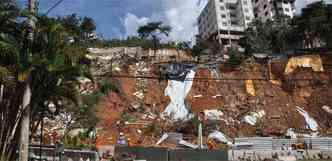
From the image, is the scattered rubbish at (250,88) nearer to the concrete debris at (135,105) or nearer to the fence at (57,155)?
the concrete debris at (135,105)

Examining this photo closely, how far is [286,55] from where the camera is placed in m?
60.0

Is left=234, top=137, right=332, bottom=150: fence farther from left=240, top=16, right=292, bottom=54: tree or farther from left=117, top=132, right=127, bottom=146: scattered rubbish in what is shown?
left=240, top=16, right=292, bottom=54: tree

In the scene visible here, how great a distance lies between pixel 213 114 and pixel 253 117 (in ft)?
15.7

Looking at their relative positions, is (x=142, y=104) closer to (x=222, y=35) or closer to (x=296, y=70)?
(x=296, y=70)

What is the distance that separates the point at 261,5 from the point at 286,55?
185 ft

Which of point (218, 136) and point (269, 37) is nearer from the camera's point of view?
point (218, 136)

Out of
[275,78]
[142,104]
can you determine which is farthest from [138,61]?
[275,78]

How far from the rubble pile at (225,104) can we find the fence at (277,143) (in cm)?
474

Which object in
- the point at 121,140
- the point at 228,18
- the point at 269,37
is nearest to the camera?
the point at 121,140

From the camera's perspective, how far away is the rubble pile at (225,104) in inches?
1864

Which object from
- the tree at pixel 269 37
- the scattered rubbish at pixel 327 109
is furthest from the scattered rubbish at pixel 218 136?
the tree at pixel 269 37

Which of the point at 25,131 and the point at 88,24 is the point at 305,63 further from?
the point at 25,131

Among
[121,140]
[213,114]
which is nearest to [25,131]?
[121,140]

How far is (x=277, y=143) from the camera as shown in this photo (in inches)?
1655
